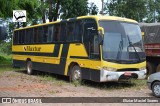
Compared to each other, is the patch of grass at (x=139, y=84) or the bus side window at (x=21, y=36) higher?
the bus side window at (x=21, y=36)

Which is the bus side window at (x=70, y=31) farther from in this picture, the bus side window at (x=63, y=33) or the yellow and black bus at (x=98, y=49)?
the bus side window at (x=63, y=33)

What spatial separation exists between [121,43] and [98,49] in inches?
40.0

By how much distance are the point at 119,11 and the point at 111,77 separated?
1457 inches

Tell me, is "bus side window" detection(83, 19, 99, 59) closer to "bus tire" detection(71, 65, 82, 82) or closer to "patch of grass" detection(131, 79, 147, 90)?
"bus tire" detection(71, 65, 82, 82)

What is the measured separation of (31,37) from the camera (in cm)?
2186

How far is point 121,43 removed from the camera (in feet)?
49.1

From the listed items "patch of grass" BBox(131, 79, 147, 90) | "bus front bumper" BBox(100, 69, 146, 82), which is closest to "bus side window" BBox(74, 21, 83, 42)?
"bus front bumper" BBox(100, 69, 146, 82)

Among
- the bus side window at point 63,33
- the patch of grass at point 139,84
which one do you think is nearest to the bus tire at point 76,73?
the bus side window at point 63,33

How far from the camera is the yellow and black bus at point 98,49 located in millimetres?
14586

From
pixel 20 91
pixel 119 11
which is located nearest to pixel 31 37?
pixel 20 91

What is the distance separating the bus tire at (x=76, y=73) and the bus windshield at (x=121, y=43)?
2113mm

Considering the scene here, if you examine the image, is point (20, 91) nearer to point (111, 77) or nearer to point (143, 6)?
point (111, 77)

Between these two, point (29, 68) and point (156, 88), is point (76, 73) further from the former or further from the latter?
A: point (29, 68)

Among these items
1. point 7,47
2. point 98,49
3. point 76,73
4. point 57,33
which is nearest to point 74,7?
point 7,47
